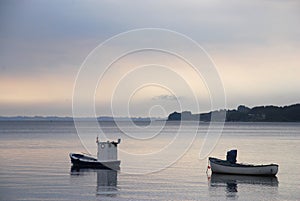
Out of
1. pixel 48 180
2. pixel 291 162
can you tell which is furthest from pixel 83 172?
pixel 291 162

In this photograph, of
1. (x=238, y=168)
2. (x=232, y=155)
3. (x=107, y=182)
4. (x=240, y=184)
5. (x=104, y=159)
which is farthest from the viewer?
(x=104, y=159)

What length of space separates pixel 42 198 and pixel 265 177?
22.8m

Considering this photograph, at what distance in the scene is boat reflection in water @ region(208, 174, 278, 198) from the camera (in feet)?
142

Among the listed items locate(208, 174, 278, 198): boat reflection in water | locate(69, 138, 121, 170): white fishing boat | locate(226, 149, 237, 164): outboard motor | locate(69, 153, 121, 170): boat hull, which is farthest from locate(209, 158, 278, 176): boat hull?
locate(69, 138, 121, 170): white fishing boat

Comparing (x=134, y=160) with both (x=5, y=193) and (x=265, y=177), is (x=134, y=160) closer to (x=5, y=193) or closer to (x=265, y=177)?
(x=265, y=177)

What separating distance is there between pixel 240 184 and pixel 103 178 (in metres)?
10.9

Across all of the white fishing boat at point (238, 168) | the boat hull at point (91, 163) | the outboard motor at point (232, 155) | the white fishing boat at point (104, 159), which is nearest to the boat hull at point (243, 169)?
the white fishing boat at point (238, 168)

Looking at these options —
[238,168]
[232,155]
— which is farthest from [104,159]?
[238,168]

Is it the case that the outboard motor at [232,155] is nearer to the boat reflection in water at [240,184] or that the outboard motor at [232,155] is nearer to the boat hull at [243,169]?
the boat hull at [243,169]

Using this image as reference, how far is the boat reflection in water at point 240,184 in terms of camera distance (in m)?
43.2

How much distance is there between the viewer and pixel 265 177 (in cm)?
5172

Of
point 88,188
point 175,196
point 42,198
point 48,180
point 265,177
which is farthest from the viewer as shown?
point 265,177

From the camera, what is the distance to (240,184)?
155 feet

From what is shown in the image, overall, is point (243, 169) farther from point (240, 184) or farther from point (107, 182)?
point (107, 182)
